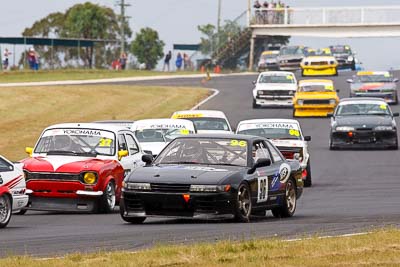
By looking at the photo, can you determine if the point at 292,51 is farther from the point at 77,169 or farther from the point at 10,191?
the point at 10,191

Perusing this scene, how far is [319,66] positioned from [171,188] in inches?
2283

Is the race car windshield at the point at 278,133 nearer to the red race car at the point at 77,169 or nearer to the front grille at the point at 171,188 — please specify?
the red race car at the point at 77,169

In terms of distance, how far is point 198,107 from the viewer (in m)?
53.6

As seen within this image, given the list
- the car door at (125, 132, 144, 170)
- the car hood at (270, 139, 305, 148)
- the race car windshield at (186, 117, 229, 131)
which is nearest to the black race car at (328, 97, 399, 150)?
the race car windshield at (186, 117, 229, 131)

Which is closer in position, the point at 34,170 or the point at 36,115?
the point at 34,170

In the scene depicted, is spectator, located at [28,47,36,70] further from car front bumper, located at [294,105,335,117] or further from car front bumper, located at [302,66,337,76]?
car front bumper, located at [294,105,335,117]

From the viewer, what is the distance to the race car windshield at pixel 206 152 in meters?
17.8

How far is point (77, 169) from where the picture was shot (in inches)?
804

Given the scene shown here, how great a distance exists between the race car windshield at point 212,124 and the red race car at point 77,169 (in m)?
10.1

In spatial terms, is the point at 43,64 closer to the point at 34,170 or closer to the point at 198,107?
the point at 198,107

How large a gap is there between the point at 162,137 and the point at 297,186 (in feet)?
30.1

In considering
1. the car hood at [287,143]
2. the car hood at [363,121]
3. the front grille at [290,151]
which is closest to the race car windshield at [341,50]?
the car hood at [363,121]

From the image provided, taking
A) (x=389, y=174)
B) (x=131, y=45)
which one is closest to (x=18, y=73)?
(x=131, y=45)

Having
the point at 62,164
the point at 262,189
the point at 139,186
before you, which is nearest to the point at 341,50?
the point at 62,164
